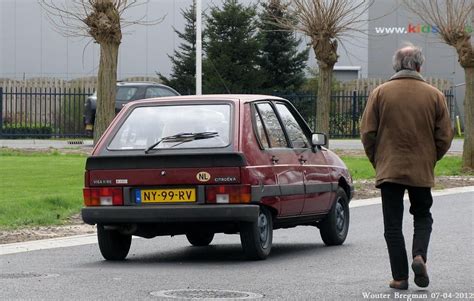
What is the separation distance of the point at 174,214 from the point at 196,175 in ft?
1.30

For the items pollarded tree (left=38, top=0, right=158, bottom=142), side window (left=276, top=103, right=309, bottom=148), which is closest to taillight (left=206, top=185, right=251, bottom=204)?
side window (left=276, top=103, right=309, bottom=148)

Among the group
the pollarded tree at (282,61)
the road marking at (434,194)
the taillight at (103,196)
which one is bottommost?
the road marking at (434,194)

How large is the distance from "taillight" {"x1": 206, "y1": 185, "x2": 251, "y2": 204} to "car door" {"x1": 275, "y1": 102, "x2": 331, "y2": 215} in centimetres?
138

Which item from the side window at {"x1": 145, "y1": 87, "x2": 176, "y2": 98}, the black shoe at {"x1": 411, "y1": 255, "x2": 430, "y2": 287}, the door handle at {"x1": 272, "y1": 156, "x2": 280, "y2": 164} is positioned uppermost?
the side window at {"x1": 145, "y1": 87, "x2": 176, "y2": 98}

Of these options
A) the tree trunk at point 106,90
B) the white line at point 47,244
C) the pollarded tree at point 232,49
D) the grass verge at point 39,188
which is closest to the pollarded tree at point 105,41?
the tree trunk at point 106,90

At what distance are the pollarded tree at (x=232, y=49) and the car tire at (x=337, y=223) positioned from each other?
30004 millimetres

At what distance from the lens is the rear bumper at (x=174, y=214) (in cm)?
1118

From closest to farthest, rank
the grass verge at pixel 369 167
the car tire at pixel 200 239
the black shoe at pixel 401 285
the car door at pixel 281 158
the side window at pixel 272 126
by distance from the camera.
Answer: the black shoe at pixel 401 285 < the car door at pixel 281 158 < the side window at pixel 272 126 < the car tire at pixel 200 239 < the grass verge at pixel 369 167

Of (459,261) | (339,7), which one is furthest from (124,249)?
(339,7)

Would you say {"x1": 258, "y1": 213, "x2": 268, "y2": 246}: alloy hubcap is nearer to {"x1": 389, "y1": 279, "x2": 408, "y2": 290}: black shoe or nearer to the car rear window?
the car rear window

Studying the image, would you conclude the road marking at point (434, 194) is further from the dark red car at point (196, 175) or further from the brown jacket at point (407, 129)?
the brown jacket at point (407, 129)

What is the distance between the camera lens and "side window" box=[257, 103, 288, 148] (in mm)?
12260

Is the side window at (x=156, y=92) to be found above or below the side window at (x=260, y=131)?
above

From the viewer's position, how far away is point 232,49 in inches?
1745
